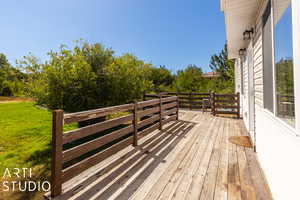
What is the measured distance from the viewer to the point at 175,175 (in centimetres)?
205

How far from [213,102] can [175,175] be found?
537 cm

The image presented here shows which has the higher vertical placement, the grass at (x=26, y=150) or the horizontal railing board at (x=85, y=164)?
the horizontal railing board at (x=85, y=164)

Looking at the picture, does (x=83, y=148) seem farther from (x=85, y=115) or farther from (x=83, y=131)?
→ (x=85, y=115)

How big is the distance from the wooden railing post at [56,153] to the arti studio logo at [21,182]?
22.3 inches

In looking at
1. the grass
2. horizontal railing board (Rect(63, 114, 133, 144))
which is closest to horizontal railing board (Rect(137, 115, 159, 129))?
horizontal railing board (Rect(63, 114, 133, 144))

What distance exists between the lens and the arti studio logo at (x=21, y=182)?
2.03 metres

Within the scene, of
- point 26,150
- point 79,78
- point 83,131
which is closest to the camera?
point 83,131

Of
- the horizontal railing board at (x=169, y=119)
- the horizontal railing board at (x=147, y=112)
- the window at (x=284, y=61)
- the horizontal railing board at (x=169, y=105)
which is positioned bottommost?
the horizontal railing board at (x=169, y=119)

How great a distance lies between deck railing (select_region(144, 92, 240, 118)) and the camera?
6.10 m

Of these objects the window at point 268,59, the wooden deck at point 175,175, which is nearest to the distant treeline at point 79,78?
the wooden deck at point 175,175

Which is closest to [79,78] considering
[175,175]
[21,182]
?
[21,182]

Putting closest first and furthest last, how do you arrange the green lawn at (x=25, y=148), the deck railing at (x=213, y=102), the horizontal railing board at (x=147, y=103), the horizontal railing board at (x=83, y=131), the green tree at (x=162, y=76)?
the horizontal railing board at (x=83, y=131) → the green lawn at (x=25, y=148) → the horizontal railing board at (x=147, y=103) → the deck railing at (x=213, y=102) → the green tree at (x=162, y=76)

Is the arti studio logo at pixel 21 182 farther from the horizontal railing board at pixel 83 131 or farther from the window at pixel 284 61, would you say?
the window at pixel 284 61

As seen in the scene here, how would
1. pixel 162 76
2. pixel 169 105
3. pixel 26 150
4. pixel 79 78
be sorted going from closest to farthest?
pixel 26 150 → pixel 79 78 → pixel 169 105 → pixel 162 76
